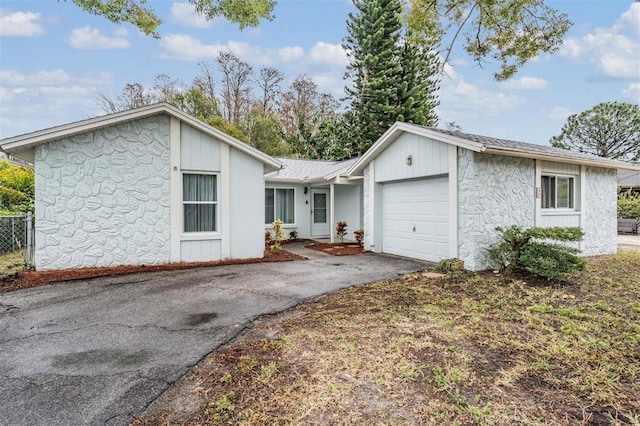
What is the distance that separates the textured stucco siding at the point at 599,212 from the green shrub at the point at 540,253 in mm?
4055

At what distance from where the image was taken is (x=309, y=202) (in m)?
15.3

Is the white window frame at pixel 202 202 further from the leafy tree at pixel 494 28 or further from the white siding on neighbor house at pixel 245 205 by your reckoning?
the leafy tree at pixel 494 28

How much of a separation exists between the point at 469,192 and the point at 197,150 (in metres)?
6.96

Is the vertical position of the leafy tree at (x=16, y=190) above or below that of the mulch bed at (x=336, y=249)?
above

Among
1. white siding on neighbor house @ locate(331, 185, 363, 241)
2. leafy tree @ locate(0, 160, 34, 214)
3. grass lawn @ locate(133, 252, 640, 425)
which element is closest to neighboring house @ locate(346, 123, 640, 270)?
white siding on neighbor house @ locate(331, 185, 363, 241)

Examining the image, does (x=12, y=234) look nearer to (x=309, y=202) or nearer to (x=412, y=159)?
(x=309, y=202)

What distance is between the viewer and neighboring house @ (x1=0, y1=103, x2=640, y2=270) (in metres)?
7.77

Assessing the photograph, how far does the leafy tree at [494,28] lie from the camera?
7.84 m

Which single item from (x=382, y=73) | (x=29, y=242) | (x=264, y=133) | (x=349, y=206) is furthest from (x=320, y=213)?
(x=382, y=73)

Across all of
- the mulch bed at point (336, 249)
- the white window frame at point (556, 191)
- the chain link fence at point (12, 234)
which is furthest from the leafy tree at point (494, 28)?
the chain link fence at point (12, 234)

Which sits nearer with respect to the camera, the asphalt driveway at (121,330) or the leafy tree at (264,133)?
the asphalt driveway at (121,330)

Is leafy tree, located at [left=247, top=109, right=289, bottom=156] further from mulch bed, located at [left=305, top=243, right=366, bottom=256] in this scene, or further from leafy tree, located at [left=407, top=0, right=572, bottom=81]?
leafy tree, located at [left=407, top=0, right=572, bottom=81]

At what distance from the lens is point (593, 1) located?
→ 941 centimetres

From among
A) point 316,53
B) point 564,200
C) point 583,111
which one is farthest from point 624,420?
point 583,111
